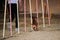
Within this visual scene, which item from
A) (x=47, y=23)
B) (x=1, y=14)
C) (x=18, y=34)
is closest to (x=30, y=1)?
(x=1, y=14)

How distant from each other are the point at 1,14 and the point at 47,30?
1.82m

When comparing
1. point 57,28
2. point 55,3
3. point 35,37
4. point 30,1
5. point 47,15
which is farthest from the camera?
point 55,3

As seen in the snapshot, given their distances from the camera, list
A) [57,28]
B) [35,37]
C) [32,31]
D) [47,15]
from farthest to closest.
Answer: [47,15]
[57,28]
[32,31]
[35,37]

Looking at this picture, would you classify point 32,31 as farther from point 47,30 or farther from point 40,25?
point 40,25

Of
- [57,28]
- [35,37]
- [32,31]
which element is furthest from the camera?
[57,28]

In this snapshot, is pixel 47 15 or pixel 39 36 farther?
pixel 47 15

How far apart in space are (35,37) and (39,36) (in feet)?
0.33

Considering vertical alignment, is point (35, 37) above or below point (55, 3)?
below

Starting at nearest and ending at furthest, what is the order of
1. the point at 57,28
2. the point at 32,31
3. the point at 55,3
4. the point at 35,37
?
the point at 35,37 < the point at 32,31 < the point at 57,28 < the point at 55,3

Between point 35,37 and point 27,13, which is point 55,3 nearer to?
point 27,13

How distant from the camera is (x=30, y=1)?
6.15 m

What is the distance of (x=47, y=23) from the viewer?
505 cm

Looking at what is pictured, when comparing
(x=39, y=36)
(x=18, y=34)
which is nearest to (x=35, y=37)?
(x=39, y=36)

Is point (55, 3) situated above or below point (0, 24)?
above
